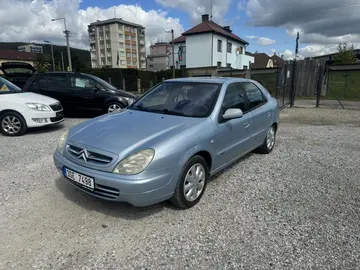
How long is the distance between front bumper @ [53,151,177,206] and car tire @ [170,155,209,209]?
0.14m

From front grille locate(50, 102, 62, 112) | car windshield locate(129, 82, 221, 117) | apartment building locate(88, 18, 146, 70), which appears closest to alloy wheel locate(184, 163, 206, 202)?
car windshield locate(129, 82, 221, 117)

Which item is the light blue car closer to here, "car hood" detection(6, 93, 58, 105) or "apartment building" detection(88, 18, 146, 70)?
"car hood" detection(6, 93, 58, 105)

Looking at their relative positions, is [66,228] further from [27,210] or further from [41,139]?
[41,139]

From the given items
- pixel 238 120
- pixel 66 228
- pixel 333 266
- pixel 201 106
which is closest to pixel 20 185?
pixel 66 228

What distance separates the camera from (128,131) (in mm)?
2930

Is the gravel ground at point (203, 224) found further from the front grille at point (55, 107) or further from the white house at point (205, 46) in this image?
the white house at point (205, 46)

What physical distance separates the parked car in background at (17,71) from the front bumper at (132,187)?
10077 millimetres

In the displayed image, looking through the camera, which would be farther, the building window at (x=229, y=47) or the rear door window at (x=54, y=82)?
the building window at (x=229, y=47)

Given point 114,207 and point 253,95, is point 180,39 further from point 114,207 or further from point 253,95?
point 114,207

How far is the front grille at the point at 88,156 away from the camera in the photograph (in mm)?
2611

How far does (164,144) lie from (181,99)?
1.28 m

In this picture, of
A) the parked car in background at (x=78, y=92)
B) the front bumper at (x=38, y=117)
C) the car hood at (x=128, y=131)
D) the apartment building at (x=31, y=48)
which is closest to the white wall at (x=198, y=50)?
the parked car in background at (x=78, y=92)

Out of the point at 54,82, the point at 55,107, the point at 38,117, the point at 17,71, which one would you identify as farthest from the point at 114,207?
the point at 17,71

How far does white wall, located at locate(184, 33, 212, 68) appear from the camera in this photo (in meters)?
34.5
